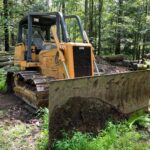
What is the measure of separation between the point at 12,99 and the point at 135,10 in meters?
12.8

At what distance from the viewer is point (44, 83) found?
5.39 m

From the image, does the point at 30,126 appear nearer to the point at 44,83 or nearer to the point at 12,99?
the point at 44,83

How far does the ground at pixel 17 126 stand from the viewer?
364 centimetres

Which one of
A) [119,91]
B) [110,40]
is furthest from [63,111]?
[110,40]

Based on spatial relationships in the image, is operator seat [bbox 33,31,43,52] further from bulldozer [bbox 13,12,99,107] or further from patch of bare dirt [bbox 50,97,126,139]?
patch of bare dirt [bbox 50,97,126,139]

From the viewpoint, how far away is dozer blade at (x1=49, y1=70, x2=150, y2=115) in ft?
11.6

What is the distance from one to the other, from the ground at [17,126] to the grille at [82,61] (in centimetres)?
145

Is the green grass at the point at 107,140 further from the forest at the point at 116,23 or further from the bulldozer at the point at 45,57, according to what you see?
the forest at the point at 116,23

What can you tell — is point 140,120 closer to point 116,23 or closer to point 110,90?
point 110,90

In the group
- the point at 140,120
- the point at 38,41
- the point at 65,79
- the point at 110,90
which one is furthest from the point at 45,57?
the point at 140,120

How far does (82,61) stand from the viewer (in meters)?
5.56

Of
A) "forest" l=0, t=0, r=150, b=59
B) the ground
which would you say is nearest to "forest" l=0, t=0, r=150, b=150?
the ground

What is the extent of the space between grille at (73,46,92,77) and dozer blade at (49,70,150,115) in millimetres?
1315

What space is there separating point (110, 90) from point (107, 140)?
1.05m
